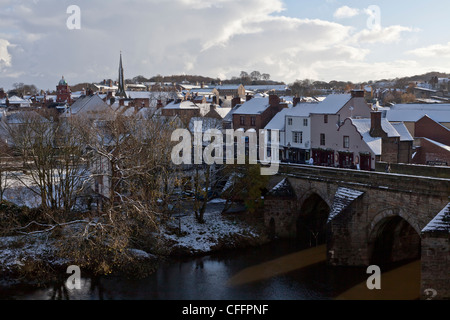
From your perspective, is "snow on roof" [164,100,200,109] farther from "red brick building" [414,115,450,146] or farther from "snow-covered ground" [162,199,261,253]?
"snow-covered ground" [162,199,261,253]

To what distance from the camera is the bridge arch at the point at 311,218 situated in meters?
33.4

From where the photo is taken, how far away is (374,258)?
27.7 m

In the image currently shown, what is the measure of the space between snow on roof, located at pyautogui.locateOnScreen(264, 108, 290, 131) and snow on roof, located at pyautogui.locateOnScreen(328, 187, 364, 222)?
72.5 feet

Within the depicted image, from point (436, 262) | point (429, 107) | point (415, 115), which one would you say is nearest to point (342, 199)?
point (436, 262)

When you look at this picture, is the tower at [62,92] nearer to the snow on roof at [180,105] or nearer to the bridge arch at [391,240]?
the snow on roof at [180,105]

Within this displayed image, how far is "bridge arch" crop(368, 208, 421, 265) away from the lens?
2691 cm

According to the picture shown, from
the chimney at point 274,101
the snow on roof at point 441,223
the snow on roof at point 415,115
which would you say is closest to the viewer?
the snow on roof at point 441,223

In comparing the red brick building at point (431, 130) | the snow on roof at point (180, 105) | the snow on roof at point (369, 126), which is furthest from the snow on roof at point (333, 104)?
the snow on roof at point (180, 105)

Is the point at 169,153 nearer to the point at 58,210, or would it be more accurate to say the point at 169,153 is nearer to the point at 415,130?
the point at 58,210

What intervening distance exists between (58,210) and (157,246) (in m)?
6.90

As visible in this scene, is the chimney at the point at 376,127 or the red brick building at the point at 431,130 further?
the red brick building at the point at 431,130

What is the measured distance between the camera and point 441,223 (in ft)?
68.2

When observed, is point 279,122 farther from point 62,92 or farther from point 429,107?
point 62,92

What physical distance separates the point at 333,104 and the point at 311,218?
50.5ft
